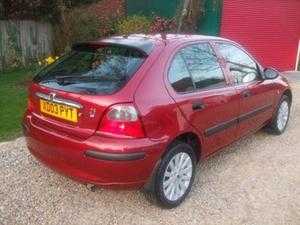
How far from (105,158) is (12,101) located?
4678mm

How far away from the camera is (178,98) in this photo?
4445 millimetres

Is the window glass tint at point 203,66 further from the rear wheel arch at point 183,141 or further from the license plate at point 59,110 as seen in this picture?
the license plate at point 59,110

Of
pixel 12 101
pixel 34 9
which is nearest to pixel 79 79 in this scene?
pixel 12 101

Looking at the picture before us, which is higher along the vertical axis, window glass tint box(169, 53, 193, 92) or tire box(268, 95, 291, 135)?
window glass tint box(169, 53, 193, 92)

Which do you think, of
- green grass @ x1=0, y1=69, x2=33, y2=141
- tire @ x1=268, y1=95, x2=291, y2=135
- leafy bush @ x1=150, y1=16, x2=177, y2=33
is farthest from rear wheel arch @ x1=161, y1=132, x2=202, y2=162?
leafy bush @ x1=150, y1=16, x2=177, y2=33

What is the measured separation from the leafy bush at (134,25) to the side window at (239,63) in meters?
6.94

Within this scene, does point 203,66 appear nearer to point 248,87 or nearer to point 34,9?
point 248,87

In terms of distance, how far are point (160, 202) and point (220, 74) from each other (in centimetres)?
165

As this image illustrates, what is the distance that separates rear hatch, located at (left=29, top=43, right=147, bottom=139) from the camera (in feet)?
13.4

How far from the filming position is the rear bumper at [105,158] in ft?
13.1

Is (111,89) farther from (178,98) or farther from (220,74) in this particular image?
(220,74)

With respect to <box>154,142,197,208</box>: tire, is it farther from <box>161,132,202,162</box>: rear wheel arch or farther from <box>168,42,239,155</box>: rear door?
<box>168,42,239,155</box>: rear door

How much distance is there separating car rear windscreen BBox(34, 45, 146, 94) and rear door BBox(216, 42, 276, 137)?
1443mm

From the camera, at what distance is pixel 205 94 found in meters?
4.84
